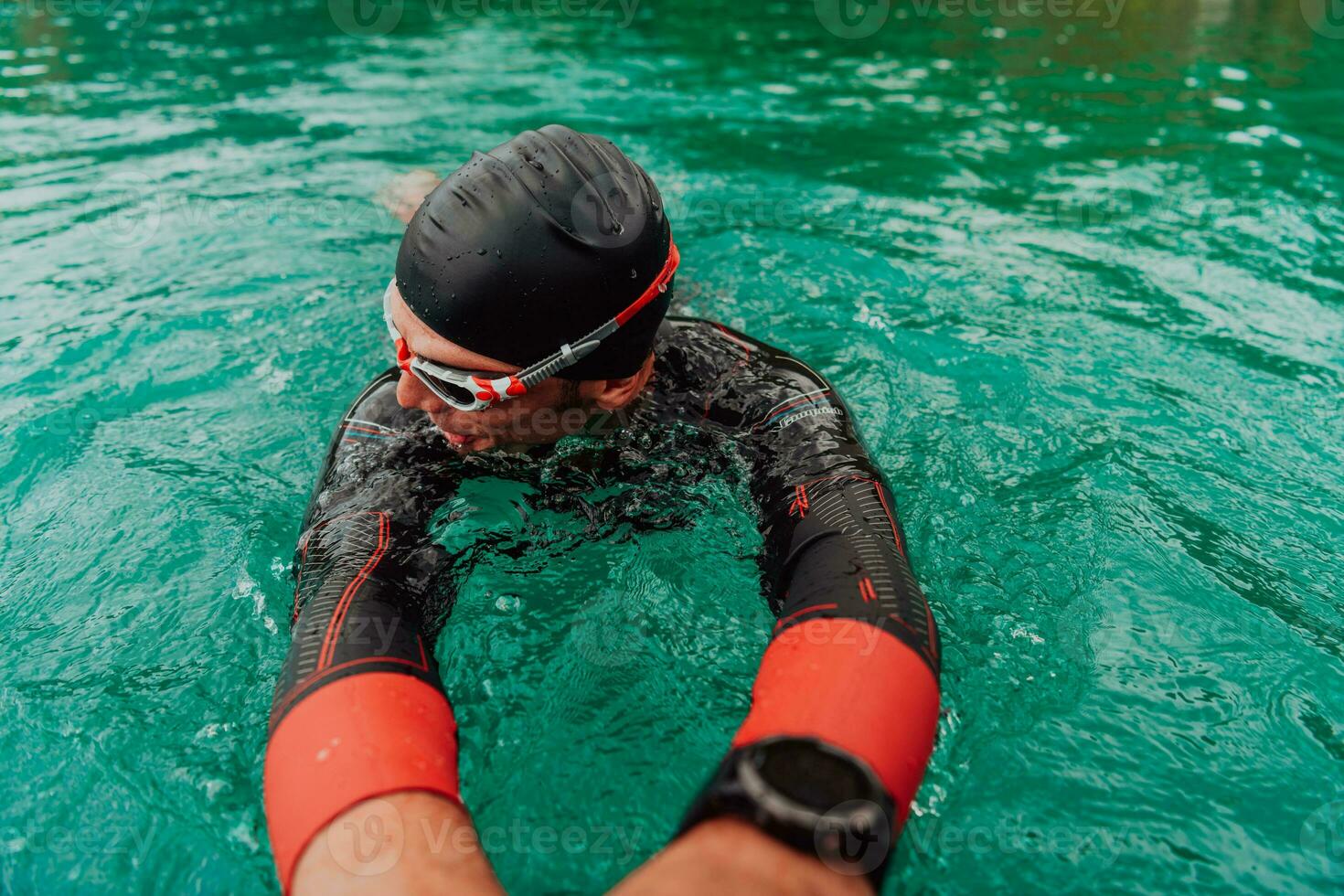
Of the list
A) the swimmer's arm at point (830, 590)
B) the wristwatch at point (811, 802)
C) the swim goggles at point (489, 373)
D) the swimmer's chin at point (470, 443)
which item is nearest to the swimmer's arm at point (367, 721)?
the swimmer's chin at point (470, 443)

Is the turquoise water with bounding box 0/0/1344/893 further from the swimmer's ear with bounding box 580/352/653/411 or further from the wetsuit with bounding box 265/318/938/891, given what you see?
the swimmer's ear with bounding box 580/352/653/411

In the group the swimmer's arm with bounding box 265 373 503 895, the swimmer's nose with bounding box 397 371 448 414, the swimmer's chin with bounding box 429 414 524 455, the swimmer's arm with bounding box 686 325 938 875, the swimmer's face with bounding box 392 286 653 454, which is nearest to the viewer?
the swimmer's arm with bounding box 265 373 503 895

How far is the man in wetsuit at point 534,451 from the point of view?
5.32 ft

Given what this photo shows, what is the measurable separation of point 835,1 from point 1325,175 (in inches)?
402

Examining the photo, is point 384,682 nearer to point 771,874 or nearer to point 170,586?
point 771,874

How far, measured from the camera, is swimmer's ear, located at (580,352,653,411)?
2.90 metres

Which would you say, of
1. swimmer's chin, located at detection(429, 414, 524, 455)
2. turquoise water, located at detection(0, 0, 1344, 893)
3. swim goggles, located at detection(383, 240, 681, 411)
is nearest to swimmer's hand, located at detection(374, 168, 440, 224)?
turquoise water, located at detection(0, 0, 1344, 893)

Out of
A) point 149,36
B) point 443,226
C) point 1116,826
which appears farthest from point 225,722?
point 149,36

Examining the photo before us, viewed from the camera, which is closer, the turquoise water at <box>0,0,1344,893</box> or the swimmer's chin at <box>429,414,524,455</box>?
the turquoise water at <box>0,0,1344,893</box>

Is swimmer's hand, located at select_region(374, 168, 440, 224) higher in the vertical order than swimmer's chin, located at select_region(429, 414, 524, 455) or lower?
lower

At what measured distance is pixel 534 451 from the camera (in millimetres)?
3236

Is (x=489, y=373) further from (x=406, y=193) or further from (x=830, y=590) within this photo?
(x=406, y=193)

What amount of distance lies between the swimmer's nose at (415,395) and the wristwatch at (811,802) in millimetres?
1605

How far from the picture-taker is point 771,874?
1.47 m
